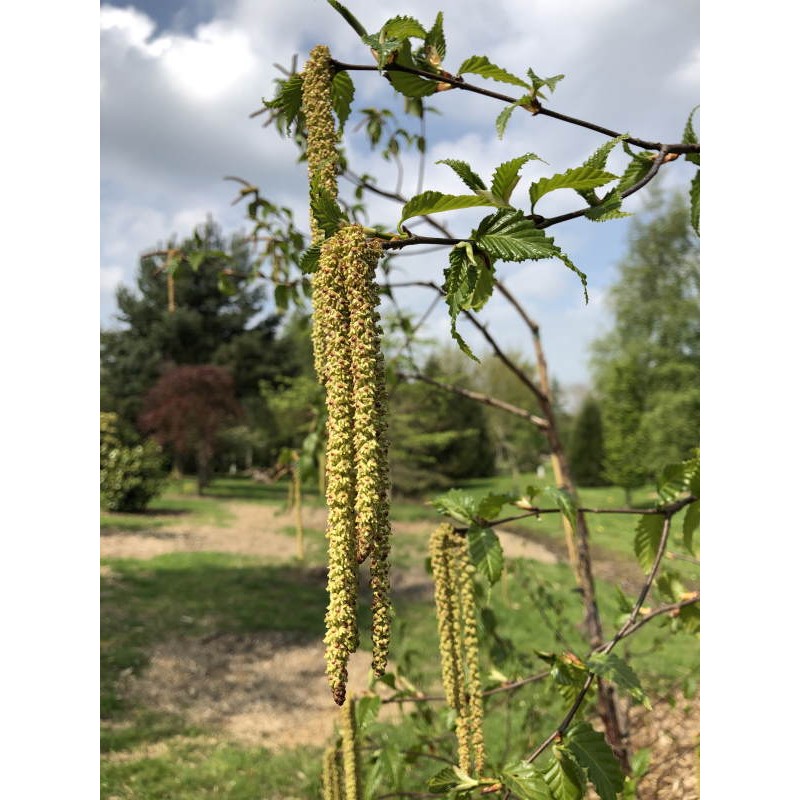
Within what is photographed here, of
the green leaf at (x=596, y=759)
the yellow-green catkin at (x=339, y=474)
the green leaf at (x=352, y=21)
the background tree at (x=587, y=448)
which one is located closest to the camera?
the yellow-green catkin at (x=339, y=474)

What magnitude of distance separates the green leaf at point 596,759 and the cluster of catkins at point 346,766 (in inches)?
12.0

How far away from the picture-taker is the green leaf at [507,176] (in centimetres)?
65

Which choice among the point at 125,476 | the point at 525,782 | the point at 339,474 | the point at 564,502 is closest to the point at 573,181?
the point at 339,474

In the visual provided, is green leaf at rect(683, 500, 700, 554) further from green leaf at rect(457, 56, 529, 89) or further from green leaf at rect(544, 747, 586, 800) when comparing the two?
green leaf at rect(457, 56, 529, 89)

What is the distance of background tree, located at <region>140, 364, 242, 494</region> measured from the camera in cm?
1138

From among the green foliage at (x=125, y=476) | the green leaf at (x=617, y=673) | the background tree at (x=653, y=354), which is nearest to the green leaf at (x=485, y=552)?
the green leaf at (x=617, y=673)

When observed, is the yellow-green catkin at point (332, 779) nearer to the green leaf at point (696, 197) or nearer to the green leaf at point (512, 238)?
the green leaf at point (512, 238)

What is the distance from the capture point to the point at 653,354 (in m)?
13.2

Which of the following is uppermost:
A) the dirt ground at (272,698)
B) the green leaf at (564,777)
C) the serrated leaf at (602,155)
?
the serrated leaf at (602,155)

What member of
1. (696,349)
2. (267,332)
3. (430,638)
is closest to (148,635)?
(430,638)

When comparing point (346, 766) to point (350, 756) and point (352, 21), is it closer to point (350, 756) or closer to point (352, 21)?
point (350, 756)

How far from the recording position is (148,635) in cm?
432

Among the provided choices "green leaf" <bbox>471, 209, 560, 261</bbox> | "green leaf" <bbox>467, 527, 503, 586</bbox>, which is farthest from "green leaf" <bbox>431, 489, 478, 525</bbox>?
"green leaf" <bbox>471, 209, 560, 261</bbox>
